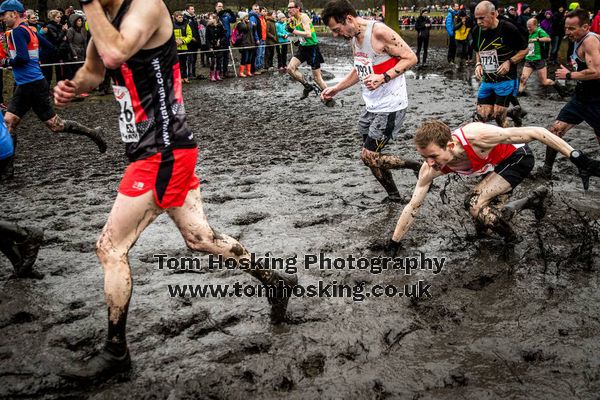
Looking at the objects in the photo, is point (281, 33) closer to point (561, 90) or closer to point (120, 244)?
point (561, 90)

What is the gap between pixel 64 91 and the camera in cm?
290

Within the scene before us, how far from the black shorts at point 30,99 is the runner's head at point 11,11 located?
80 cm

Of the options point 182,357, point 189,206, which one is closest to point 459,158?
point 189,206

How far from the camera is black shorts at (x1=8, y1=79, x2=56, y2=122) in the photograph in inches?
262

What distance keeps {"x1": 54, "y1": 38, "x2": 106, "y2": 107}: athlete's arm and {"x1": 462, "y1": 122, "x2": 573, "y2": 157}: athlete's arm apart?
2750 millimetres

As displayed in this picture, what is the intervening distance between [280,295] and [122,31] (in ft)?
6.27

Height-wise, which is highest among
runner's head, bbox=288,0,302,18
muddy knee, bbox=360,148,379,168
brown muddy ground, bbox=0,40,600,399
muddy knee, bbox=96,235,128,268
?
runner's head, bbox=288,0,302,18

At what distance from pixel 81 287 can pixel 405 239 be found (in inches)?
113

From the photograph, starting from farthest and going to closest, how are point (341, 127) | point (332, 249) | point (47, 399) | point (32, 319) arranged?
point (341, 127) < point (332, 249) < point (32, 319) < point (47, 399)

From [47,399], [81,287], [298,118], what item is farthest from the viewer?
[298,118]

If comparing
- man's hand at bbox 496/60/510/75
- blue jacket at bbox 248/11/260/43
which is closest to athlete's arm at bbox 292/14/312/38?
man's hand at bbox 496/60/510/75

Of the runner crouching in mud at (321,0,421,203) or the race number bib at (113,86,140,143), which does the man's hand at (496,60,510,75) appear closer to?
the runner crouching in mud at (321,0,421,203)

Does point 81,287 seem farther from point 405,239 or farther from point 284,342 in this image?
point 405,239

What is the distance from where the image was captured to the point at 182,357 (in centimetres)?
311
